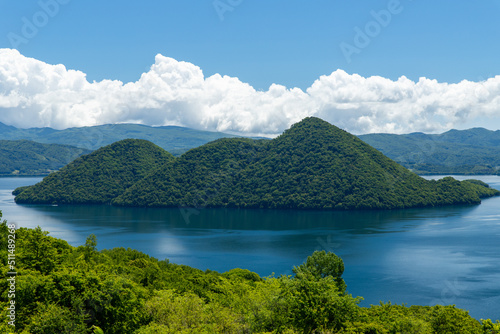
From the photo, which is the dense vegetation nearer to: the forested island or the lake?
the lake

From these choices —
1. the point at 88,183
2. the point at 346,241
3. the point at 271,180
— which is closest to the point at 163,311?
the point at 346,241

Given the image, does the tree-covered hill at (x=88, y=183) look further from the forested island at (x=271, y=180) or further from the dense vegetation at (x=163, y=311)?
the dense vegetation at (x=163, y=311)

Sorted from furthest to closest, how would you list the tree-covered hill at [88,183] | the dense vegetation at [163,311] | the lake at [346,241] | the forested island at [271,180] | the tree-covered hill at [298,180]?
the tree-covered hill at [88,183] < the forested island at [271,180] < the tree-covered hill at [298,180] < the lake at [346,241] < the dense vegetation at [163,311]

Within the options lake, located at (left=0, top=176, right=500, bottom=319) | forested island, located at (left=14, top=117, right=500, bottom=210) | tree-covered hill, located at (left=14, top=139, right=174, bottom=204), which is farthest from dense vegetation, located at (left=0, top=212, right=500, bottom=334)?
tree-covered hill, located at (left=14, top=139, right=174, bottom=204)

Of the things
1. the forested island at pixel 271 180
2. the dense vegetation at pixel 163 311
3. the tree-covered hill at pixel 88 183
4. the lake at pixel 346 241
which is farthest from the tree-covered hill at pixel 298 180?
the dense vegetation at pixel 163 311

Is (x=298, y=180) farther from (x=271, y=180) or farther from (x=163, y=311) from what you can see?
(x=163, y=311)
